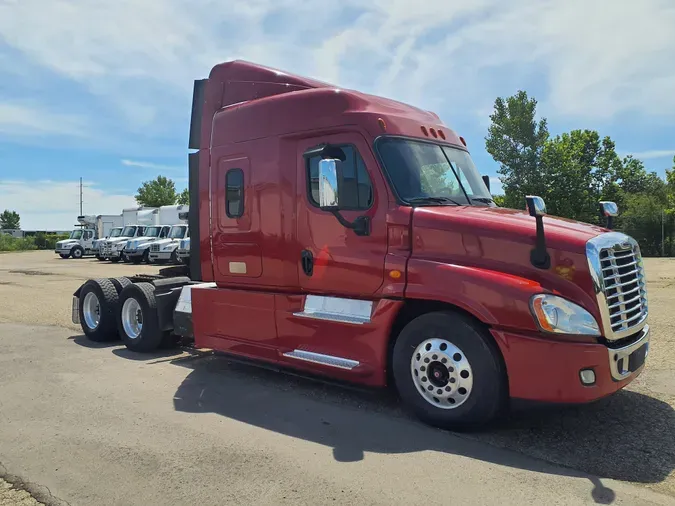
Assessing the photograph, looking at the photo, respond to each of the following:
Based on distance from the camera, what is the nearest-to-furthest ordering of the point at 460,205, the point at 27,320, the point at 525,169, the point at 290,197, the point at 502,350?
1. the point at 502,350
2. the point at 460,205
3. the point at 290,197
4. the point at 27,320
5. the point at 525,169

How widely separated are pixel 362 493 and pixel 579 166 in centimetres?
4094

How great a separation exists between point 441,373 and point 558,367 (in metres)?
0.96

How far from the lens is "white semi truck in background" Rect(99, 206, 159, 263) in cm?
3356

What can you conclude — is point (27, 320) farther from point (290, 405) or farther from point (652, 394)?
point (652, 394)

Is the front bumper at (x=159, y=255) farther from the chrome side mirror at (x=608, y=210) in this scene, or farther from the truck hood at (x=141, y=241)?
the chrome side mirror at (x=608, y=210)

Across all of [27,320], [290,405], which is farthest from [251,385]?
[27,320]

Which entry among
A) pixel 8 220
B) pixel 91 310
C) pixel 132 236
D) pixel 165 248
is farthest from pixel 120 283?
pixel 8 220

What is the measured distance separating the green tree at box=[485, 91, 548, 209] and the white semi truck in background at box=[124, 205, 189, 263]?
2123cm

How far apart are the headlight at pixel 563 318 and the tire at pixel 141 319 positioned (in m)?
5.54

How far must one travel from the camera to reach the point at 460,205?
5367 mm

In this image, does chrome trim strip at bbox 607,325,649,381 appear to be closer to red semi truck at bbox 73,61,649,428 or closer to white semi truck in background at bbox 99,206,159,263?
red semi truck at bbox 73,61,649,428

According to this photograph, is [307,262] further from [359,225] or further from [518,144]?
[518,144]

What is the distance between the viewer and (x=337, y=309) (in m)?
5.48

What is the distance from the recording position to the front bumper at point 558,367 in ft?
13.7
